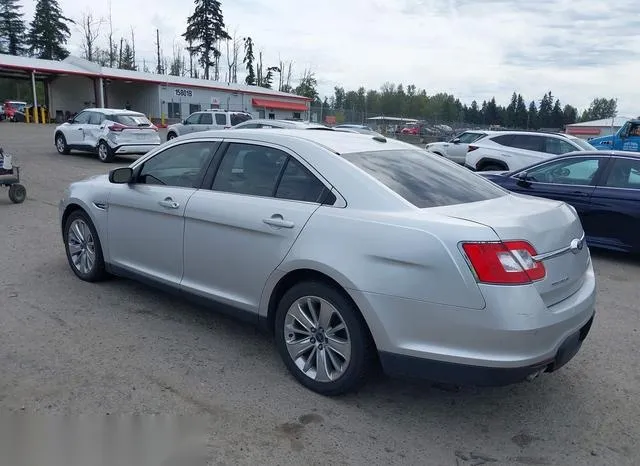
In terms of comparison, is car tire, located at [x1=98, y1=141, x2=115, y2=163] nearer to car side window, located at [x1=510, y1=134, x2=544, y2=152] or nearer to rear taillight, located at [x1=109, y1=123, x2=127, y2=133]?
rear taillight, located at [x1=109, y1=123, x2=127, y2=133]

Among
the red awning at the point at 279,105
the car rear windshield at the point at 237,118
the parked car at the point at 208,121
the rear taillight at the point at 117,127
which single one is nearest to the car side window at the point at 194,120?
the parked car at the point at 208,121

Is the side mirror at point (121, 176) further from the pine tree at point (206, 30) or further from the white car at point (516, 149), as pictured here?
the pine tree at point (206, 30)

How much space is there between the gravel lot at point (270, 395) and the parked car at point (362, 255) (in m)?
0.34

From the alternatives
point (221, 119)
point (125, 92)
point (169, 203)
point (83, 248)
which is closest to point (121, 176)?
point (169, 203)

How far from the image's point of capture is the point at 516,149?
14.4m

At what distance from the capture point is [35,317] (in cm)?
471

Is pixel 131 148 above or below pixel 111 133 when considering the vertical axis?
below

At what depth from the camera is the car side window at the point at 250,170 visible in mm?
3994

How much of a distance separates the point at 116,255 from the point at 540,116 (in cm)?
9230

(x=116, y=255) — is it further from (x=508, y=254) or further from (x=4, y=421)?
(x=508, y=254)

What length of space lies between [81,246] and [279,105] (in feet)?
158

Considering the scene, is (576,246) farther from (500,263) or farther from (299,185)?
(299,185)

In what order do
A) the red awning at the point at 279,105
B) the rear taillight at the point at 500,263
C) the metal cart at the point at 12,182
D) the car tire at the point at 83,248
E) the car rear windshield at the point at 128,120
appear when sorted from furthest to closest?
the red awning at the point at 279,105, the car rear windshield at the point at 128,120, the metal cart at the point at 12,182, the car tire at the point at 83,248, the rear taillight at the point at 500,263

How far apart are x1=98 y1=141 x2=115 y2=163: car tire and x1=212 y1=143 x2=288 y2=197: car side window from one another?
14.5 metres
